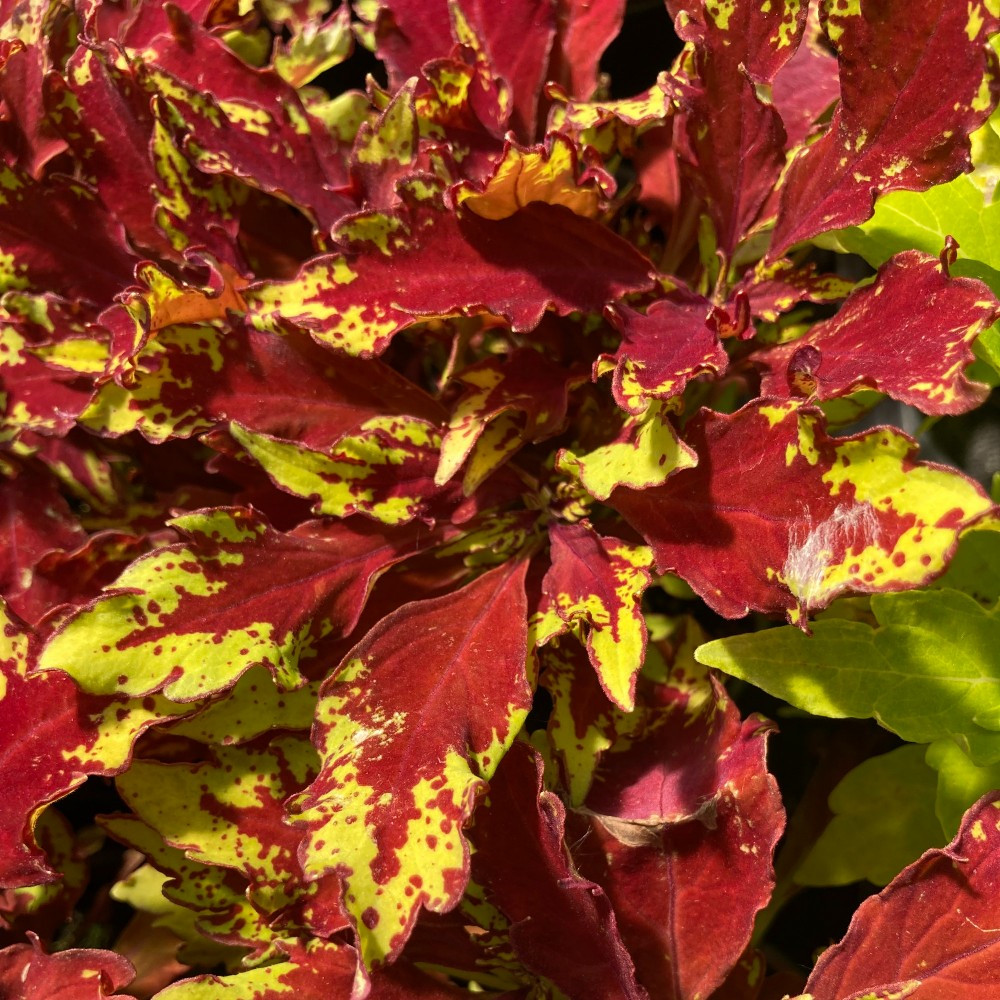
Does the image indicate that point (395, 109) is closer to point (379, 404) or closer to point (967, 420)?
point (379, 404)

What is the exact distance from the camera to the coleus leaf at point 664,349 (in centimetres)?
60

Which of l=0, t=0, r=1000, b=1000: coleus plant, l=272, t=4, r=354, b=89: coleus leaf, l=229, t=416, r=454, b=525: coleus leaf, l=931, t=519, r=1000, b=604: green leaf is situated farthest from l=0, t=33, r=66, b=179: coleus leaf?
l=931, t=519, r=1000, b=604: green leaf

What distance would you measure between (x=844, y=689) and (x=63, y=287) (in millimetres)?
633

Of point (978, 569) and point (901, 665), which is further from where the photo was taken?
point (978, 569)

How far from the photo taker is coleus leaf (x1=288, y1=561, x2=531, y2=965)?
570 mm

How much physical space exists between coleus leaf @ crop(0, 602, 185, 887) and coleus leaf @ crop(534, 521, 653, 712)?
0.25m

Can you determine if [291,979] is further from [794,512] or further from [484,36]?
[484,36]

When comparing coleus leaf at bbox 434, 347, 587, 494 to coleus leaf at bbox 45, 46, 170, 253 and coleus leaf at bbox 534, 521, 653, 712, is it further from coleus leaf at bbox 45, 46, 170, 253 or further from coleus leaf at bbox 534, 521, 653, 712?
coleus leaf at bbox 45, 46, 170, 253

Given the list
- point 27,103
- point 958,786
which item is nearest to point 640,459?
point 958,786

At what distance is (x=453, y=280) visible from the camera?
0.67 m

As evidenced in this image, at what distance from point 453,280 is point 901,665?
0.36m

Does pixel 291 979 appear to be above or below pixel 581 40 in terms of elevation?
below

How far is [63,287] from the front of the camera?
33.0 inches

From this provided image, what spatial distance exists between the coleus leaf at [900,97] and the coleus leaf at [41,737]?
519 mm
